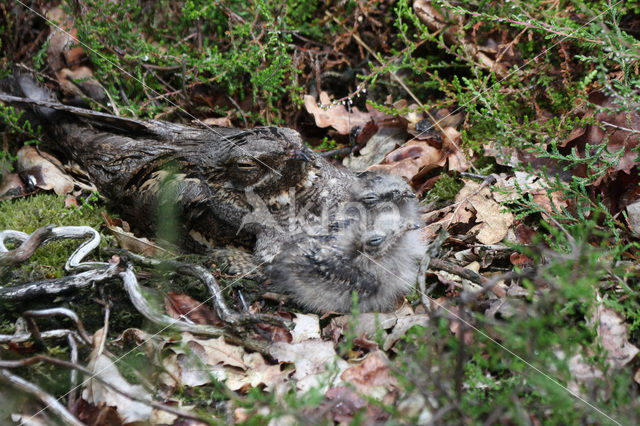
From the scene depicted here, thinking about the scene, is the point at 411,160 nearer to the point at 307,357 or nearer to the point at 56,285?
the point at 307,357

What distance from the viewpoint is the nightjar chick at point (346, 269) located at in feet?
9.20

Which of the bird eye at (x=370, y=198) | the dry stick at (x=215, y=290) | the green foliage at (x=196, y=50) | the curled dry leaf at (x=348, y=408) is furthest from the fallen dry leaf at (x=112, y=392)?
the green foliage at (x=196, y=50)

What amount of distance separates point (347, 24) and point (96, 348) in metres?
3.23

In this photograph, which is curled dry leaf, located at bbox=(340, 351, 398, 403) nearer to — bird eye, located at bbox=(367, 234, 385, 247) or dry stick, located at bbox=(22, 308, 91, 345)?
bird eye, located at bbox=(367, 234, 385, 247)

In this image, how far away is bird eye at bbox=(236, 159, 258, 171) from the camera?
3068 mm

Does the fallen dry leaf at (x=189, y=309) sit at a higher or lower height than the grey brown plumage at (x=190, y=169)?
lower

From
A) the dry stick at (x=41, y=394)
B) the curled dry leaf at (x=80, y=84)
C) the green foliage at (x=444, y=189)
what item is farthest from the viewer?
the curled dry leaf at (x=80, y=84)

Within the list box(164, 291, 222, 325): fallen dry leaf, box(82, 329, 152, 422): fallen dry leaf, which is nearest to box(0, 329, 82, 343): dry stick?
box(82, 329, 152, 422): fallen dry leaf

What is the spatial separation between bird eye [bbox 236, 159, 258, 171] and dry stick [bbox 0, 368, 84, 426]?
150 cm

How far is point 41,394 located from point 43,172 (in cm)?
223

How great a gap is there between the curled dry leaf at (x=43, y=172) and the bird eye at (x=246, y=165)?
1528 mm

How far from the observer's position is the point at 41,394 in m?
2.10

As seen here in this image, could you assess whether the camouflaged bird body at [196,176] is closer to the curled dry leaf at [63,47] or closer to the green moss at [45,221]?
the green moss at [45,221]

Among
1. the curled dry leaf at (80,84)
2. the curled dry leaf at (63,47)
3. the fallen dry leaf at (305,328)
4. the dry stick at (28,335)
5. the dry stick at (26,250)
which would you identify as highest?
the curled dry leaf at (63,47)
